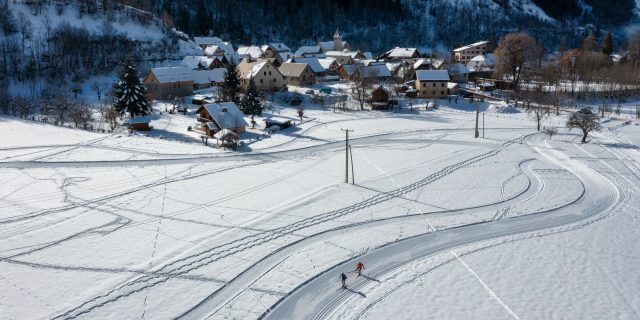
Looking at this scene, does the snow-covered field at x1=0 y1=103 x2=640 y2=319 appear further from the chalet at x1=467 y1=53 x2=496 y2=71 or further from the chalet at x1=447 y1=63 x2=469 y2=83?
the chalet at x1=467 y1=53 x2=496 y2=71

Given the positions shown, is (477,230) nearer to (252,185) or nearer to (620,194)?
(620,194)

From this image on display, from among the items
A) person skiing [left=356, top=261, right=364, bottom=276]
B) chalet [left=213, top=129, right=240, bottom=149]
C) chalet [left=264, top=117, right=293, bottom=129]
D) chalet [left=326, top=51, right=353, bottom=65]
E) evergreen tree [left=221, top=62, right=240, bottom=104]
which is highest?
chalet [left=326, top=51, right=353, bottom=65]

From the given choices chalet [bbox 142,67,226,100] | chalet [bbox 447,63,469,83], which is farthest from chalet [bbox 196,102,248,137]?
chalet [bbox 447,63,469,83]

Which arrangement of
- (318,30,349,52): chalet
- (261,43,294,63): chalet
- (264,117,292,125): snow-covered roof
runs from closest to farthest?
(264,117,292,125): snow-covered roof < (261,43,294,63): chalet < (318,30,349,52): chalet

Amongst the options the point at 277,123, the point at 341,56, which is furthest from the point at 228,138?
the point at 341,56

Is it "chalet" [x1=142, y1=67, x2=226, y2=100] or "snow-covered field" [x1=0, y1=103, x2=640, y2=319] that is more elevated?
"chalet" [x1=142, y1=67, x2=226, y2=100]

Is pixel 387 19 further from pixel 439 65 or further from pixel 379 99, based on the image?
pixel 379 99

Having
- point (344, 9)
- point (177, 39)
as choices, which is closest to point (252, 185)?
point (177, 39)
